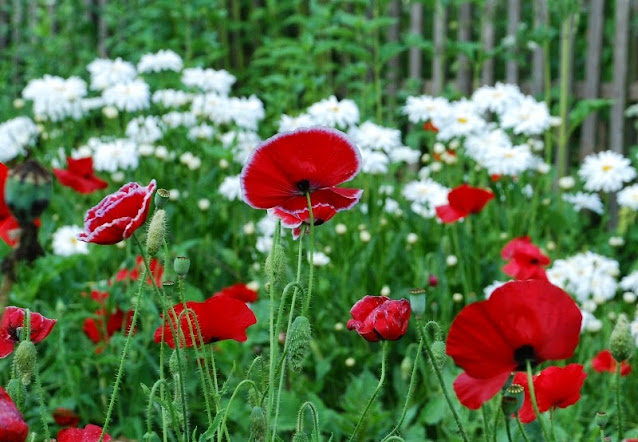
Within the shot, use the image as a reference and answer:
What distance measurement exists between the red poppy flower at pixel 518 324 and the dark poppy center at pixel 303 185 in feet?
0.71

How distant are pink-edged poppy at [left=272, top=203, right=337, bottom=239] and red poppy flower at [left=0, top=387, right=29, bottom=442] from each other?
12.9 inches

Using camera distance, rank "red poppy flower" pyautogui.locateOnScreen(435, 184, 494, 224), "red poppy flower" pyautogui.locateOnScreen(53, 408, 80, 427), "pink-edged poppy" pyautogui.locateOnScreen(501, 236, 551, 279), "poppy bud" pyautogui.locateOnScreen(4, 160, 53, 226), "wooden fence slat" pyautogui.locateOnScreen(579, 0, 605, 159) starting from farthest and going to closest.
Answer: "wooden fence slat" pyautogui.locateOnScreen(579, 0, 605, 159), "red poppy flower" pyautogui.locateOnScreen(435, 184, 494, 224), "pink-edged poppy" pyautogui.locateOnScreen(501, 236, 551, 279), "red poppy flower" pyautogui.locateOnScreen(53, 408, 80, 427), "poppy bud" pyautogui.locateOnScreen(4, 160, 53, 226)

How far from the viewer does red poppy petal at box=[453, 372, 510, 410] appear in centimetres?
70

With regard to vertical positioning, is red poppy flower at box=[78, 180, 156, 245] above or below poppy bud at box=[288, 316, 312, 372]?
above

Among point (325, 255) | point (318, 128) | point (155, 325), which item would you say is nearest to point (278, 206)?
point (318, 128)

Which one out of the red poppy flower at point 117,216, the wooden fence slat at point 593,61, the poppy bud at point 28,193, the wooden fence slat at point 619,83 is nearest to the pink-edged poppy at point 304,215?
the red poppy flower at point 117,216

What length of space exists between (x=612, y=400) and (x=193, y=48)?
10.5 feet

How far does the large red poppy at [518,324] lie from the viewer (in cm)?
69

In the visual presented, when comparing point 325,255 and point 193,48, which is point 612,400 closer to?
point 325,255

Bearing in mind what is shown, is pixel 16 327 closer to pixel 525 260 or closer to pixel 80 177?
pixel 525 260

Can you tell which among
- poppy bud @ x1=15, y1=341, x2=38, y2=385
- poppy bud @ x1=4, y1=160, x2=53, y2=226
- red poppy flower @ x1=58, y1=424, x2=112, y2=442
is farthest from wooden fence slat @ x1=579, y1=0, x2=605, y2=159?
poppy bud @ x1=4, y1=160, x2=53, y2=226

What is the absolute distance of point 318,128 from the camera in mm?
824

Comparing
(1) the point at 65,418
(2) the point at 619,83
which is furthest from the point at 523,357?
(2) the point at 619,83

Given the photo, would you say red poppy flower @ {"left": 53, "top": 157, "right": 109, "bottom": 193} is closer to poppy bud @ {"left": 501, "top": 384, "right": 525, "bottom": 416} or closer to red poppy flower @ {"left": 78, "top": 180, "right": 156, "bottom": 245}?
red poppy flower @ {"left": 78, "top": 180, "right": 156, "bottom": 245}
